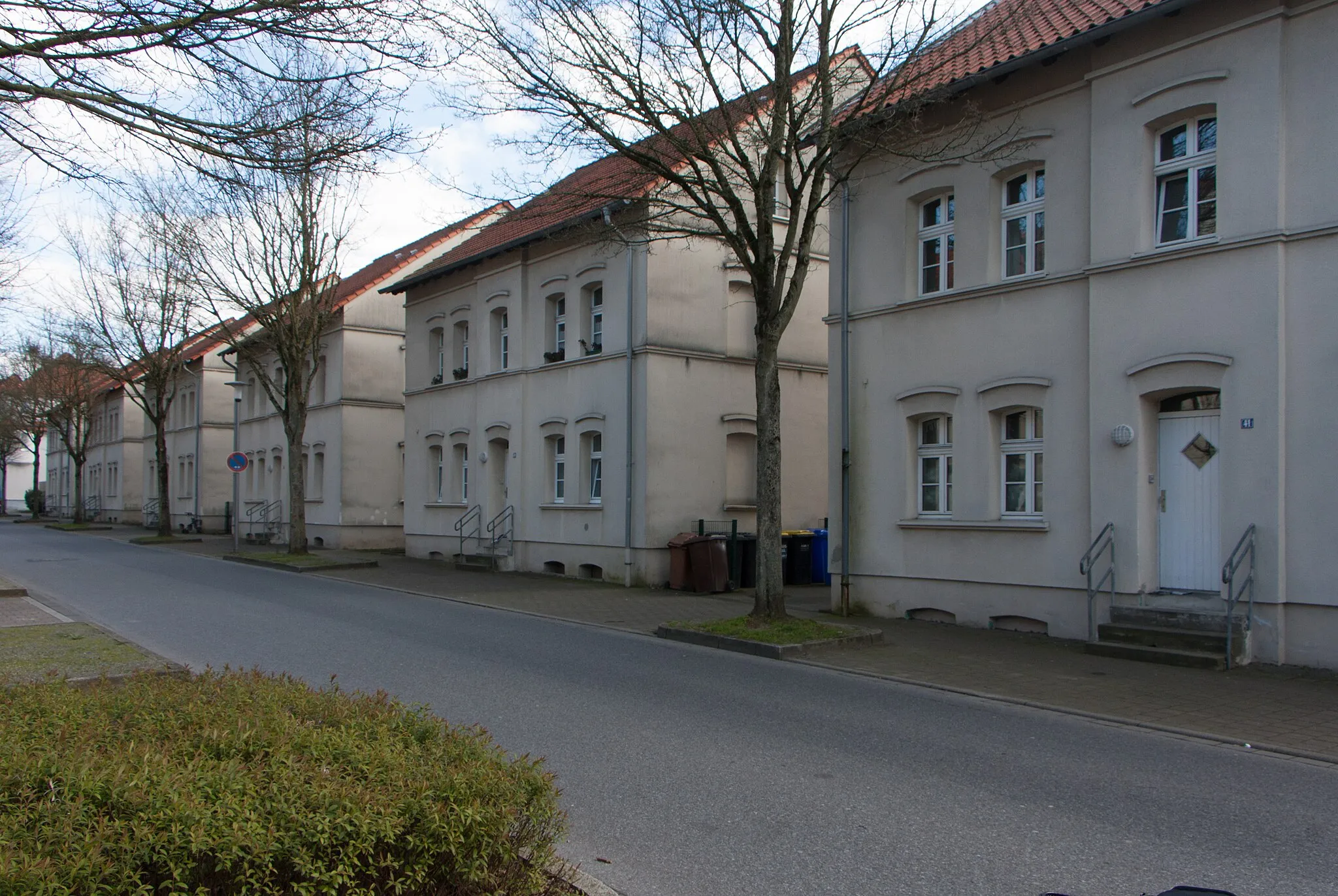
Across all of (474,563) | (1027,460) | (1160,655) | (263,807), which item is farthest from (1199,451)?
(474,563)

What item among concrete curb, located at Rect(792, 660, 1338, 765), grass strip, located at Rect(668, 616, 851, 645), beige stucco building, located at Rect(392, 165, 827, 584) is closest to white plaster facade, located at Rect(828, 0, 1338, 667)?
grass strip, located at Rect(668, 616, 851, 645)

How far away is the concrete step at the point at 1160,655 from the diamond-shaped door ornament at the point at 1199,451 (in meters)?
2.22

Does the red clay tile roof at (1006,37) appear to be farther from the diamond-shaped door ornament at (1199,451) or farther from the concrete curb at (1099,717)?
the concrete curb at (1099,717)

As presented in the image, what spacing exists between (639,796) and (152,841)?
11.3 ft

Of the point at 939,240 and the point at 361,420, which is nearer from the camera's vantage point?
the point at 939,240

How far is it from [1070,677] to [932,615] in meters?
4.38

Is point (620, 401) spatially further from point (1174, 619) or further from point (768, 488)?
point (1174, 619)

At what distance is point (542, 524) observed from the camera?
23.8 metres

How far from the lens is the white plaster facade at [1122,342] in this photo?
11.5 meters

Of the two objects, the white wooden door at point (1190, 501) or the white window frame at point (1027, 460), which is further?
the white window frame at point (1027, 460)

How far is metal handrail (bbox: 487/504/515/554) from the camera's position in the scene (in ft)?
81.6

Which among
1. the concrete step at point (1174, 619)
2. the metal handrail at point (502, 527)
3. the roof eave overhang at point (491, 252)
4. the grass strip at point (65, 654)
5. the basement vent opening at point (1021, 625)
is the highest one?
the roof eave overhang at point (491, 252)

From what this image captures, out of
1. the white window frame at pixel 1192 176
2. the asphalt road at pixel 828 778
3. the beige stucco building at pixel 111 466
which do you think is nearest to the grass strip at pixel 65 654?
the asphalt road at pixel 828 778

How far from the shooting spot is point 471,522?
26.6 metres
